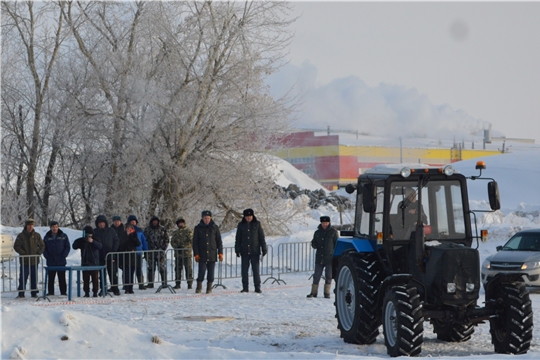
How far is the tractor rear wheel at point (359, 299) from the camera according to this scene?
9922 millimetres

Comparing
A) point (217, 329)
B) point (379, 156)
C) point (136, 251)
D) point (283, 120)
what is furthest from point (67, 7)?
point (379, 156)

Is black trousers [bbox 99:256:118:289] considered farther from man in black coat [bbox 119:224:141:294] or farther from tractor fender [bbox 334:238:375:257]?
tractor fender [bbox 334:238:375:257]

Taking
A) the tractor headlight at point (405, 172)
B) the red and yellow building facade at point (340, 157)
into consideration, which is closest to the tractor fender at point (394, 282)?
the tractor headlight at point (405, 172)

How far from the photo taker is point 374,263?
10.3m

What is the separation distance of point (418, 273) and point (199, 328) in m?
3.72

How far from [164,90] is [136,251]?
10.8m

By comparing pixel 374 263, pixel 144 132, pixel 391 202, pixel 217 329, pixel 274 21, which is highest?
pixel 274 21

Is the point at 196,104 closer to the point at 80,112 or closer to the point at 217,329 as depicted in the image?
the point at 80,112

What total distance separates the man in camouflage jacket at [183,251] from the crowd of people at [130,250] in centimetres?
20

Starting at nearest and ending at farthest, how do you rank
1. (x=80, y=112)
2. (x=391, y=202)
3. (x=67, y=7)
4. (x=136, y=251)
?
(x=391, y=202) < (x=136, y=251) < (x=80, y=112) < (x=67, y=7)

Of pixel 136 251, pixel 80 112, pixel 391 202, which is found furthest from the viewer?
pixel 80 112

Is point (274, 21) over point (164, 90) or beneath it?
over

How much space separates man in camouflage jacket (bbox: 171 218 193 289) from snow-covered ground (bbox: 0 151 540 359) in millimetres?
366

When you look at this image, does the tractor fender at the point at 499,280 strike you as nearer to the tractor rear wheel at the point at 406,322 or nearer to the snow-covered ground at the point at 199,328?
the snow-covered ground at the point at 199,328
